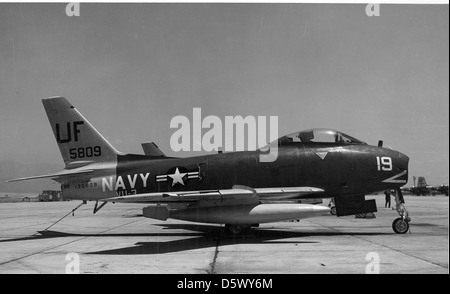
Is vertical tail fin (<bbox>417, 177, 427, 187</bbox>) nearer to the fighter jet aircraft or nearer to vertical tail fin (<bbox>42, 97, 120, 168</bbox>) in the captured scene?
the fighter jet aircraft

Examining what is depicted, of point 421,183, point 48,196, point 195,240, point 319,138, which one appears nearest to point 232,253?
point 195,240

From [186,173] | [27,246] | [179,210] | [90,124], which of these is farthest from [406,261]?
[90,124]

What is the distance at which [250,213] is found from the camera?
403 inches

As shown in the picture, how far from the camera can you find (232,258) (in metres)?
7.62

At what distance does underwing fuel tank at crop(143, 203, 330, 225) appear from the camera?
396 inches

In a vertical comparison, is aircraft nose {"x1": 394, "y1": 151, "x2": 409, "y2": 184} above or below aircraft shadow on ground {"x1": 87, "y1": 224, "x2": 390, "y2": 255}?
above

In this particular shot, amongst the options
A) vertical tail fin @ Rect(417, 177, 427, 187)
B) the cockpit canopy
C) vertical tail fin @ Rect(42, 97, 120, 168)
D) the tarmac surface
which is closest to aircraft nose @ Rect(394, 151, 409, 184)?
the cockpit canopy

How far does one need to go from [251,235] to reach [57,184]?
640 cm

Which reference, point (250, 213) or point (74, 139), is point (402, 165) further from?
point (74, 139)

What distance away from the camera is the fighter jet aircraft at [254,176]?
10414 millimetres

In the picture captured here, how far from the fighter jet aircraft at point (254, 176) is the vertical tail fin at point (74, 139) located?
0.03m

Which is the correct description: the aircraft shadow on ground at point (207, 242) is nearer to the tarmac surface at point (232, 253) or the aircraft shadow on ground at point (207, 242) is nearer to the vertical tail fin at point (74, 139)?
the tarmac surface at point (232, 253)

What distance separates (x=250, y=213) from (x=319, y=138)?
10.4ft
